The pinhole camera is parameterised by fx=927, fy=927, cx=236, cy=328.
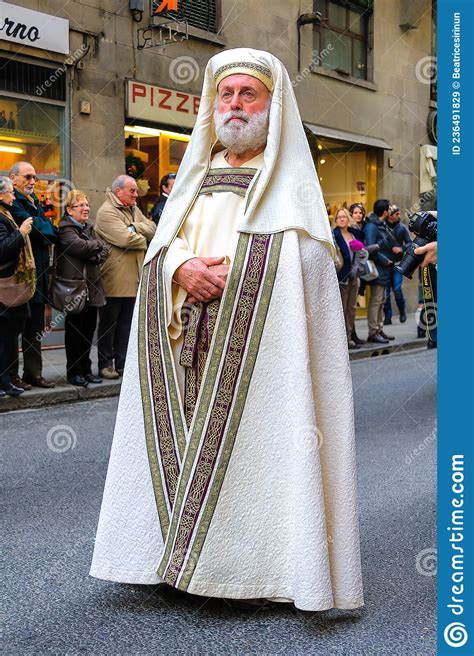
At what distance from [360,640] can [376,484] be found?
2485 mm

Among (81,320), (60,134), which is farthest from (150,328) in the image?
(60,134)

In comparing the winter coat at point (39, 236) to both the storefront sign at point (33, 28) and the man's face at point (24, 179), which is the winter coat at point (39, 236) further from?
the storefront sign at point (33, 28)

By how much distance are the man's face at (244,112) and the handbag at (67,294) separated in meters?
5.59

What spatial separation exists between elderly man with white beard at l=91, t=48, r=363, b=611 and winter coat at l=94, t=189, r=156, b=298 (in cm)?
594

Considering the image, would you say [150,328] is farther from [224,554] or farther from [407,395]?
[407,395]

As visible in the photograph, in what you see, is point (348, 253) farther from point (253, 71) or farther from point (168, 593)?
point (168, 593)

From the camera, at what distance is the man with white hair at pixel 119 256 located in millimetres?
9531

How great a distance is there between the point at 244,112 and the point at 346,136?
609 inches

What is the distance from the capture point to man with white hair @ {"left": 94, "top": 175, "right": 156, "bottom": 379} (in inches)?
375

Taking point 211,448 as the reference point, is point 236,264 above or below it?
above

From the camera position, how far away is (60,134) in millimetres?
12914

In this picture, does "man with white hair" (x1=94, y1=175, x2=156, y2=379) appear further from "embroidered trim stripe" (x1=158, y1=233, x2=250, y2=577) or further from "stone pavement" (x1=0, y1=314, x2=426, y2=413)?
"embroidered trim stripe" (x1=158, y1=233, x2=250, y2=577)

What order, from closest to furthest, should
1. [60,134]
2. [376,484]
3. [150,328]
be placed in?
1. [150,328]
2. [376,484]
3. [60,134]

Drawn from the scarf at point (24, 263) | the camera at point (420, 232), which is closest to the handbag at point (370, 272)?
the scarf at point (24, 263)
